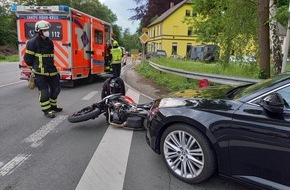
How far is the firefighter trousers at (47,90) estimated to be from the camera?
6.43 m

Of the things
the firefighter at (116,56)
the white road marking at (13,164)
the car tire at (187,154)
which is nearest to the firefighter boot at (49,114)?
the white road marking at (13,164)

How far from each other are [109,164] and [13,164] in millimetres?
1291

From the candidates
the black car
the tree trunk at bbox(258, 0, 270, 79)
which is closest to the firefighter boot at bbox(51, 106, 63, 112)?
the black car

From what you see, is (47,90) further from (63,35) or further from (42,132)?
(63,35)

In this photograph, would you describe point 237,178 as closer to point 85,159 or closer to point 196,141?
point 196,141

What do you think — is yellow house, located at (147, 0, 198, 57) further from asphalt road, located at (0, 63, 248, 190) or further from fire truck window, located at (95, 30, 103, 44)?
asphalt road, located at (0, 63, 248, 190)

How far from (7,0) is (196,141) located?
2819 inches

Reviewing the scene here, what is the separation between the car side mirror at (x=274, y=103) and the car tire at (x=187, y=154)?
84 cm

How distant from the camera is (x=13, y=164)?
3957 mm

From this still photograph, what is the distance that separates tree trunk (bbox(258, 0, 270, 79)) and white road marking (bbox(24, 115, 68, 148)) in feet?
18.8

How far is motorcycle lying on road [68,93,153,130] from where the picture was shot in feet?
17.4

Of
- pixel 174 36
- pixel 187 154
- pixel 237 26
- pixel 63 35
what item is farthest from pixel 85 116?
pixel 174 36

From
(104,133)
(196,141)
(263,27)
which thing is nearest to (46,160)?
(104,133)

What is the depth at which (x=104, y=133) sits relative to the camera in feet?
17.6
